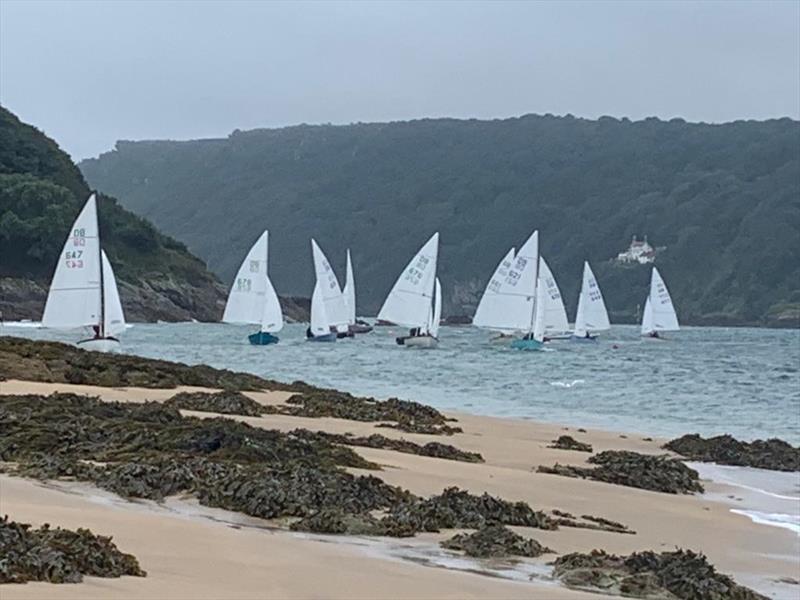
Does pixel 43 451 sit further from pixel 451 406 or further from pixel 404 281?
pixel 404 281

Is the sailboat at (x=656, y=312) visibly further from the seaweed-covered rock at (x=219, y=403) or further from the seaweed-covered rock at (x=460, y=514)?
the seaweed-covered rock at (x=460, y=514)

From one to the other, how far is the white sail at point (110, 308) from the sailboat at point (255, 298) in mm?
20314

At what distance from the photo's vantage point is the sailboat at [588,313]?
250 ft

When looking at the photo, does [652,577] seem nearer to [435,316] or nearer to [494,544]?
[494,544]

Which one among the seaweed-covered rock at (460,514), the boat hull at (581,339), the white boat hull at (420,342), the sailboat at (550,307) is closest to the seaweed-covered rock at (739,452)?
the seaweed-covered rock at (460,514)

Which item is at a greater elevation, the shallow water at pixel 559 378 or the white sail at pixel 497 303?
the white sail at pixel 497 303

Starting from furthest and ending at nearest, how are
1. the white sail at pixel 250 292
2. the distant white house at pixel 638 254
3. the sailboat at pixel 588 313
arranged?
the distant white house at pixel 638 254 < the sailboat at pixel 588 313 < the white sail at pixel 250 292

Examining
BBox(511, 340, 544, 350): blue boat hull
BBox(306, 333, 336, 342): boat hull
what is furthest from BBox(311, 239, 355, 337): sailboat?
BBox(511, 340, 544, 350): blue boat hull

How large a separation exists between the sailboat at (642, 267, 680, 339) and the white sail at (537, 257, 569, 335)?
19.1m

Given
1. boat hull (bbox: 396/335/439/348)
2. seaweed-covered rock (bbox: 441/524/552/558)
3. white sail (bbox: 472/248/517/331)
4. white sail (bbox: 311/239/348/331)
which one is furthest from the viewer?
white sail (bbox: 311/239/348/331)

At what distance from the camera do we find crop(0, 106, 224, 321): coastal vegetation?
308ft

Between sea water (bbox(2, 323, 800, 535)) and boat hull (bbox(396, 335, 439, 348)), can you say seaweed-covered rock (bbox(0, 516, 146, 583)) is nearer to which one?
sea water (bbox(2, 323, 800, 535))

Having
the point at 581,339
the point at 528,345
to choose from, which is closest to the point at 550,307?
the point at 528,345

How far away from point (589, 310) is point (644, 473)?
210ft
